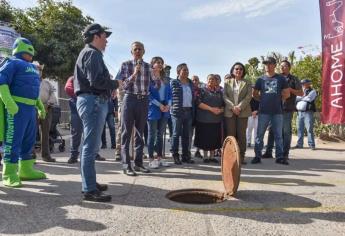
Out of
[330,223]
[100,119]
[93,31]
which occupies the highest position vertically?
[93,31]

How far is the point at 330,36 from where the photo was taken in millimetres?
8250

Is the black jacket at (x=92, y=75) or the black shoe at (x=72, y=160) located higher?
the black jacket at (x=92, y=75)

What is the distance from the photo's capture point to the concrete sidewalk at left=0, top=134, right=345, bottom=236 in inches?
136

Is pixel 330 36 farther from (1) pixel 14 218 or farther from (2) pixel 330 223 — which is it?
(1) pixel 14 218

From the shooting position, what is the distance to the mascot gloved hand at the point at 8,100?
4.88 meters

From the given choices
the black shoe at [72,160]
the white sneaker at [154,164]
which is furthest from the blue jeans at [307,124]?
the black shoe at [72,160]

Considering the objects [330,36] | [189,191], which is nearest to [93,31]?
[189,191]

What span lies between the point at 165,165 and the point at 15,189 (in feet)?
9.76

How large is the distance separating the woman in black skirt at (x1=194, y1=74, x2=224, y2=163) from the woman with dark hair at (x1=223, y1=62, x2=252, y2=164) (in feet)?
0.82

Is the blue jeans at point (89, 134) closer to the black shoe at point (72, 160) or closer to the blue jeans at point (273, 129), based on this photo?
the black shoe at point (72, 160)

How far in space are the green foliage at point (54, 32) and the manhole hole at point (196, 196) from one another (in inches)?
792

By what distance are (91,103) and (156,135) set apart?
2.90 metres

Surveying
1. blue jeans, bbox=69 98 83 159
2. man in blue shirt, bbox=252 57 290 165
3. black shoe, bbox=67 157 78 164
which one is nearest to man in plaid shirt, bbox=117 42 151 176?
black shoe, bbox=67 157 78 164

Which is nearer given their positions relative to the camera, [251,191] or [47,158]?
[251,191]
